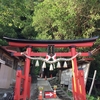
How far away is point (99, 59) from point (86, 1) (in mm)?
5701

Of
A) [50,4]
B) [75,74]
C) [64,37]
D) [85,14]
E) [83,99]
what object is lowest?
[83,99]

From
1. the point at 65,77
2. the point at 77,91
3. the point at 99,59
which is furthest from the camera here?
the point at 65,77

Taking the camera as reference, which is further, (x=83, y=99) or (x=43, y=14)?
(x=43, y=14)

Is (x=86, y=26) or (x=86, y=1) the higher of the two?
(x=86, y=1)

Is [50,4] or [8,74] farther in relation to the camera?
[50,4]

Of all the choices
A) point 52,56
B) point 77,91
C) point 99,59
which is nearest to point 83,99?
point 77,91

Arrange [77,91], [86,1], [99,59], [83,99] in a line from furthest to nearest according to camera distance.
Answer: [99,59] < [86,1] < [77,91] < [83,99]

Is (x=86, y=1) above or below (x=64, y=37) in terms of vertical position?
above

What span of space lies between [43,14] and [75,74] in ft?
29.2

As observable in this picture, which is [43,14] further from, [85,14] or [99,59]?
[99,59]

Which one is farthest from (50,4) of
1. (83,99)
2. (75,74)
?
(83,99)

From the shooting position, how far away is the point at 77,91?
10820mm

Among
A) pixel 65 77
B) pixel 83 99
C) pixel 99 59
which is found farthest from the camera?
pixel 65 77

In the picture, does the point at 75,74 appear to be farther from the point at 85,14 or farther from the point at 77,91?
the point at 85,14
